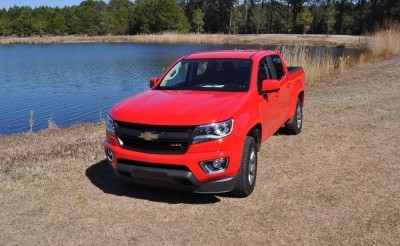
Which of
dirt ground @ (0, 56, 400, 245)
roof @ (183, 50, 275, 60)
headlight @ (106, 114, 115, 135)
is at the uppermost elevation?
roof @ (183, 50, 275, 60)

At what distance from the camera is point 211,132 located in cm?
446

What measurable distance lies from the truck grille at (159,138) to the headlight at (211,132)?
0.07 m

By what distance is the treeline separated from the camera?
81625 mm

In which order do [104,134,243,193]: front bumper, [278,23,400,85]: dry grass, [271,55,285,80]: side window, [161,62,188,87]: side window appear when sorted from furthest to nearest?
[278,23,400,85]: dry grass
[271,55,285,80]: side window
[161,62,188,87]: side window
[104,134,243,193]: front bumper

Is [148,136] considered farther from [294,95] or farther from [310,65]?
[310,65]

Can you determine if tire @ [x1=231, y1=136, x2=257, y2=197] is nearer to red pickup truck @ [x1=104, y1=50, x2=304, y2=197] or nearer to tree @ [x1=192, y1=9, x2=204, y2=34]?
red pickup truck @ [x1=104, y1=50, x2=304, y2=197]

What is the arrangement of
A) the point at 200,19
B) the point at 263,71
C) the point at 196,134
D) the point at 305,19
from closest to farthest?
1. the point at 196,134
2. the point at 263,71
3. the point at 305,19
4. the point at 200,19

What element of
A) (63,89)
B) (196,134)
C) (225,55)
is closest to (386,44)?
(63,89)

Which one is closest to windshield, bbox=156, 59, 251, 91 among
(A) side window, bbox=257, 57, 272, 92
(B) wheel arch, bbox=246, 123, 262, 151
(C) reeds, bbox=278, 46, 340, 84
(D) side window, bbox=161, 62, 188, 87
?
(D) side window, bbox=161, 62, 188, 87

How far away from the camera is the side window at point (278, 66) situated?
6.79 meters

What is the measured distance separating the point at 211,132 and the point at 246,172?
2.38 ft

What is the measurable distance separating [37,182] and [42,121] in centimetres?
907

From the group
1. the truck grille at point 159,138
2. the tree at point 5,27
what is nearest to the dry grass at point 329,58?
the truck grille at point 159,138

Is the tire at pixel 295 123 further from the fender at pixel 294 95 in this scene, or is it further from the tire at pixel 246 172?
the tire at pixel 246 172
